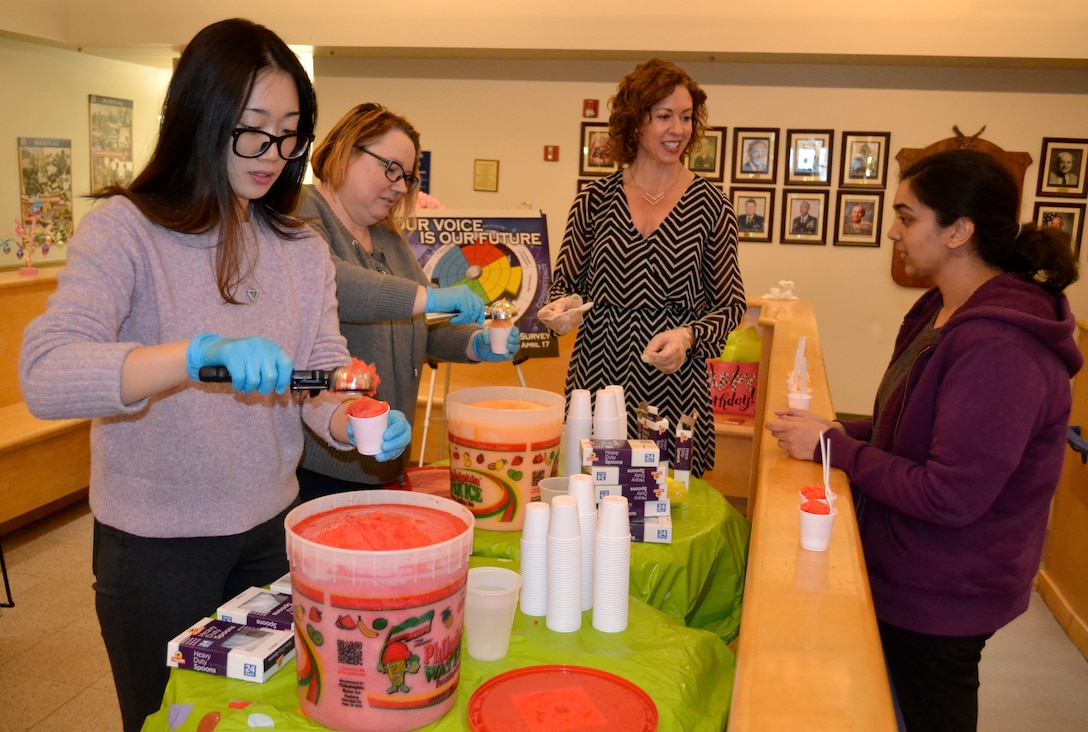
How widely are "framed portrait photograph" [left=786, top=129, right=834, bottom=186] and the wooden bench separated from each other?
5279 millimetres

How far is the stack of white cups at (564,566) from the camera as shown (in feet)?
4.74

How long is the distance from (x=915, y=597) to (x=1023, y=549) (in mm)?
218

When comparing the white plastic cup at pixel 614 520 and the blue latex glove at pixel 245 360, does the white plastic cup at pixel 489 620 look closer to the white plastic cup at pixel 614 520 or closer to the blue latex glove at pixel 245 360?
the white plastic cup at pixel 614 520

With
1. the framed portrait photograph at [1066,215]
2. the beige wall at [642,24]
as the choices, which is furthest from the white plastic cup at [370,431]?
the framed portrait photograph at [1066,215]

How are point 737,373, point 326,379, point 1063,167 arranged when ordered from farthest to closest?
point 1063,167
point 737,373
point 326,379

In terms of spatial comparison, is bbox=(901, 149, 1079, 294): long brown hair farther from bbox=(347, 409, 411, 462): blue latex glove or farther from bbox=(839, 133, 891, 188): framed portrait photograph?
bbox=(839, 133, 891, 188): framed portrait photograph

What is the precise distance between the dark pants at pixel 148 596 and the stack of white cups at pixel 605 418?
794mm

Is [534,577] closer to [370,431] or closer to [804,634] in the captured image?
[370,431]

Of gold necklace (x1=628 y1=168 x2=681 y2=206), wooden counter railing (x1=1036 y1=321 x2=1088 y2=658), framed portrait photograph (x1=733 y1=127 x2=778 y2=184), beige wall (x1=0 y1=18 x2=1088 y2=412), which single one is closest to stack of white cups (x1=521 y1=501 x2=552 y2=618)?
gold necklace (x1=628 y1=168 x2=681 y2=206)

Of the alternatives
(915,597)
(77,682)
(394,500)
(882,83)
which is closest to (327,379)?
(394,500)

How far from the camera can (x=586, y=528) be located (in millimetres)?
1523

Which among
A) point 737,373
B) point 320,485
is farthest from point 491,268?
point 320,485

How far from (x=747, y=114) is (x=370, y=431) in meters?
6.48

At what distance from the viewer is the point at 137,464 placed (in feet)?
4.86
